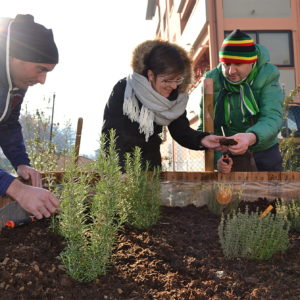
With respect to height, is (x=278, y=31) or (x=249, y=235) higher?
(x=278, y=31)

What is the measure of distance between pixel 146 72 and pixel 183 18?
16538 millimetres

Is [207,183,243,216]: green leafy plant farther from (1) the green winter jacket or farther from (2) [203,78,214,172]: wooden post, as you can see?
(2) [203,78,214,172]: wooden post

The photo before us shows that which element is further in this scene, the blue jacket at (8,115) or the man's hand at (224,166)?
the man's hand at (224,166)

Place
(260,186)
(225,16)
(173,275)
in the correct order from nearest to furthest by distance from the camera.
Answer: (173,275)
(260,186)
(225,16)

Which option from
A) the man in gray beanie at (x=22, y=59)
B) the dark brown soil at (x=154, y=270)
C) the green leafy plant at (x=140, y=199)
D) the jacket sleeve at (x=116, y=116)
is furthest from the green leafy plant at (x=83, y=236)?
the jacket sleeve at (x=116, y=116)

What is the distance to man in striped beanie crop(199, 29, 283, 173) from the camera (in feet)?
9.48

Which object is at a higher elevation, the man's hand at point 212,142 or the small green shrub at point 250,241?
the man's hand at point 212,142

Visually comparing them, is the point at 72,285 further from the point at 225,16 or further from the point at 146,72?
the point at 225,16

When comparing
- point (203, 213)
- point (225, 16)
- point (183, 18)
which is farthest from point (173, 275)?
point (183, 18)

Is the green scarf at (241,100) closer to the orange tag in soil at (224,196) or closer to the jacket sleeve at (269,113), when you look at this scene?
the jacket sleeve at (269,113)

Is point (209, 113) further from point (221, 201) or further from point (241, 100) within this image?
point (221, 201)

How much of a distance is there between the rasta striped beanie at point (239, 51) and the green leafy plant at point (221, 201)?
102 centimetres

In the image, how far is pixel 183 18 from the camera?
18.5m

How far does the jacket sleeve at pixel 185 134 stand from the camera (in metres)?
3.06
